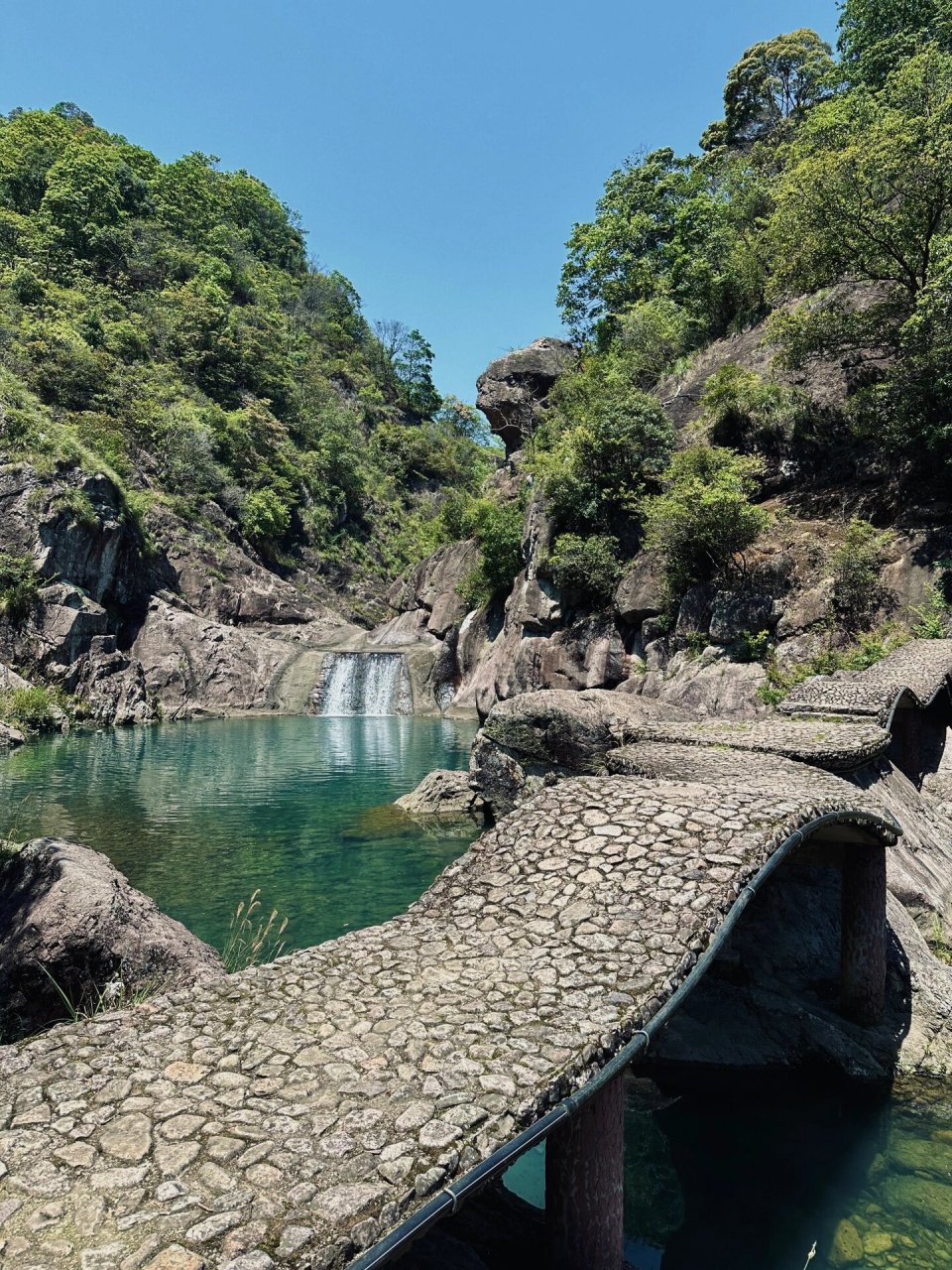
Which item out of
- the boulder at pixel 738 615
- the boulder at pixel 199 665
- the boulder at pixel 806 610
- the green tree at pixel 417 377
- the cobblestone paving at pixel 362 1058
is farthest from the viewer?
the green tree at pixel 417 377

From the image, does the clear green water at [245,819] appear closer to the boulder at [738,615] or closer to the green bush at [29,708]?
Answer: the green bush at [29,708]

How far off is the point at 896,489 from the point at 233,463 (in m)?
38.9

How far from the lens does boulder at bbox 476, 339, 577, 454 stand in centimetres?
3978

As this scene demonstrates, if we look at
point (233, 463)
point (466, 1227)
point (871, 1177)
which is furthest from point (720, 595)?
point (233, 463)

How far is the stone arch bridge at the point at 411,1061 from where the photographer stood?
219cm

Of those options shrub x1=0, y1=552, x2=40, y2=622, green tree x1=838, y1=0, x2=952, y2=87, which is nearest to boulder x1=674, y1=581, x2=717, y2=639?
shrub x1=0, y1=552, x2=40, y2=622

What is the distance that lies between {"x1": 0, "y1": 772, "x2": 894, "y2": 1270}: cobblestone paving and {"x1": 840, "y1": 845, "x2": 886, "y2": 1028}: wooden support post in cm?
133

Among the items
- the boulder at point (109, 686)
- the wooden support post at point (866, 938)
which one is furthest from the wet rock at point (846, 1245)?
the boulder at point (109, 686)

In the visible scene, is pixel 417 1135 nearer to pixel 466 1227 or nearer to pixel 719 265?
pixel 466 1227

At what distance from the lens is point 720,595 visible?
15.9 metres

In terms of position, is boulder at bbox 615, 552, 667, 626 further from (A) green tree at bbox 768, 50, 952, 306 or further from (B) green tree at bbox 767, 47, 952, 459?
(A) green tree at bbox 768, 50, 952, 306

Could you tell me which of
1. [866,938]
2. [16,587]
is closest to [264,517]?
[16,587]

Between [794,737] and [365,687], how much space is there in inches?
1056

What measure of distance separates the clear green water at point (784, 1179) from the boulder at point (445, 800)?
784 cm
